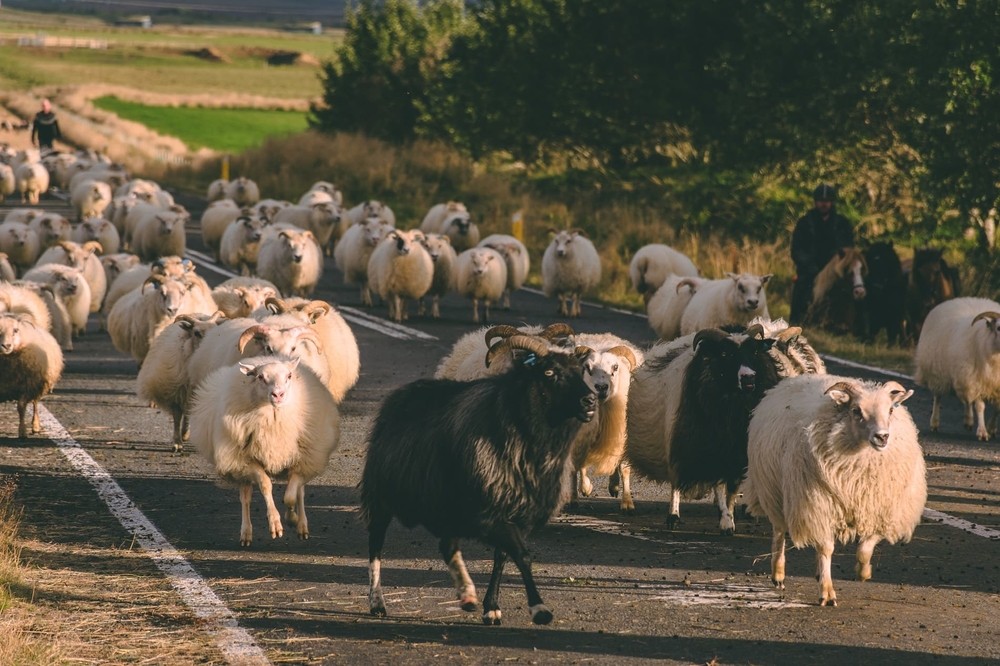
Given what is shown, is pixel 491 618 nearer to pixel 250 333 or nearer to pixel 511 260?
pixel 250 333

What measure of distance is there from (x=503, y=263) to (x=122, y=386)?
7374 millimetres

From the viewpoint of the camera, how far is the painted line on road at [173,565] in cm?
798

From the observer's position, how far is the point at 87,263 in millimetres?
22875

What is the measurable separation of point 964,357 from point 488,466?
23.9 feet

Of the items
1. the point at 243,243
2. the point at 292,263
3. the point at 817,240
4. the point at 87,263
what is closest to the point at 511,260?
the point at 292,263

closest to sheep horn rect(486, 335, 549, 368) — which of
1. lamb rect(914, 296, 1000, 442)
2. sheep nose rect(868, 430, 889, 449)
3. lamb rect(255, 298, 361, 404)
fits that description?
sheep nose rect(868, 430, 889, 449)

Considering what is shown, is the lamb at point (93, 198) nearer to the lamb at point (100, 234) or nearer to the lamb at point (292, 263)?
the lamb at point (100, 234)

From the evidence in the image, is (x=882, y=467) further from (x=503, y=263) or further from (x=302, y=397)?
(x=503, y=263)

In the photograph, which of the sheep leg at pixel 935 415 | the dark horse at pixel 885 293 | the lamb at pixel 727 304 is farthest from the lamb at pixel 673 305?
the sheep leg at pixel 935 415

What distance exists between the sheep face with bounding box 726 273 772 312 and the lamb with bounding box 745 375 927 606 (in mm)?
7509

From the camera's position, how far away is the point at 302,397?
36.1 ft

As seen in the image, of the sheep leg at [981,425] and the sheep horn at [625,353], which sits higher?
the sheep horn at [625,353]

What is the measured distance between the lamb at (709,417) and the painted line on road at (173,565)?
11.6 ft

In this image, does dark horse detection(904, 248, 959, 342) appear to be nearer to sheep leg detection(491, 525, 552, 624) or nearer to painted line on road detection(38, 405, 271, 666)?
painted line on road detection(38, 405, 271, 666)
